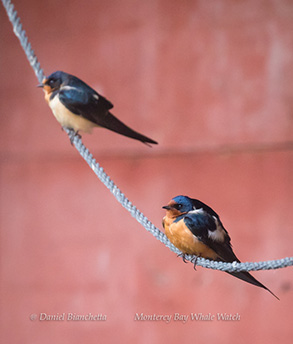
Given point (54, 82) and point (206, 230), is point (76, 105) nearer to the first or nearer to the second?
point (54, 82)

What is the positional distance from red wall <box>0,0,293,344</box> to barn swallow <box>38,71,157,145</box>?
128 cm

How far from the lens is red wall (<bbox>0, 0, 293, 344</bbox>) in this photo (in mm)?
2000

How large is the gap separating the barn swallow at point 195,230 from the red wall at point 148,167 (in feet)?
3.61

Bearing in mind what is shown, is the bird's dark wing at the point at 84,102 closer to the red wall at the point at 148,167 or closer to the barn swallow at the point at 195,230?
the barn swallow at the point at 195,230

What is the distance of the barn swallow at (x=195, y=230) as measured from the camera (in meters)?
0.86

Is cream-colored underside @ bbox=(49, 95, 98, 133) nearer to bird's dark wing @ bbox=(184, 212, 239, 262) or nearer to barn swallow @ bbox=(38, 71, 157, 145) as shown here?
barn swallow @ bbox=(38, 71, 157, 145)

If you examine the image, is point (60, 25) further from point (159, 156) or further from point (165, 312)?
point (165, 312)

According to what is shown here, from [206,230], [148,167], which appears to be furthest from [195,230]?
[148,167]

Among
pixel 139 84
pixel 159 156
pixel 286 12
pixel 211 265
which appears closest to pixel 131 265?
pixel 159 156

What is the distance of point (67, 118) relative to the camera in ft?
2.43

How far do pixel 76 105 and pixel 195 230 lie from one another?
0.29 metres

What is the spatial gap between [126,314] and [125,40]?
1062 millimetres

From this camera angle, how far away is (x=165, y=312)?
2025 millimetres

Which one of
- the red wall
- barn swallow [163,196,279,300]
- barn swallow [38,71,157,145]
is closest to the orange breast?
barn swallow [163,196,279,300]
